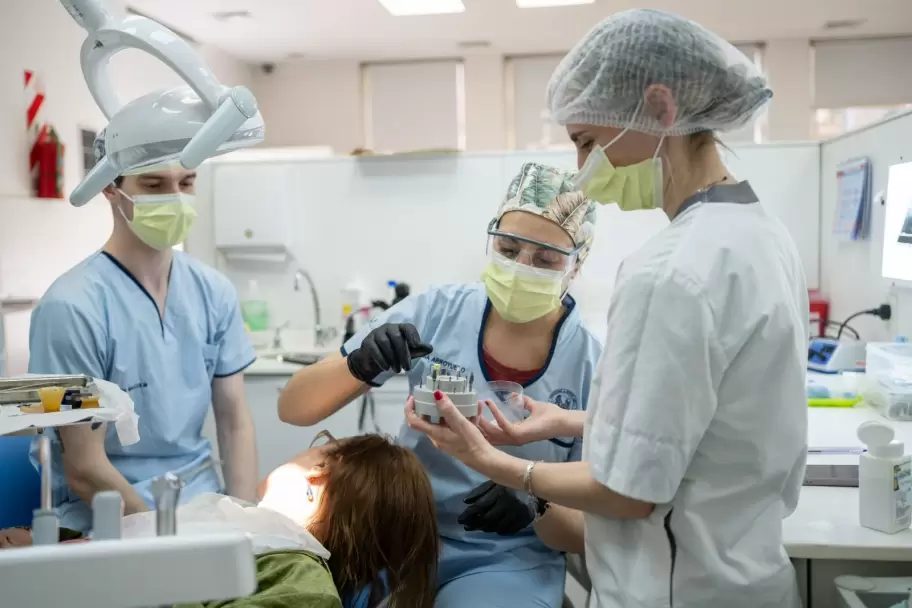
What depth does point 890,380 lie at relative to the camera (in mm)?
2068

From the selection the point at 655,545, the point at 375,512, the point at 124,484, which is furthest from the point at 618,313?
the point at 124,484

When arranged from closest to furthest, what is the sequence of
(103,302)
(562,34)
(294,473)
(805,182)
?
1. (294,473)
2. (103,302)
3. (805,182)
4. (562,34)

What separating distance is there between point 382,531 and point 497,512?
22 centimetres

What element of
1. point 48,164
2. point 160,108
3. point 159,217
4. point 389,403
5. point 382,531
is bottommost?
point 389,403

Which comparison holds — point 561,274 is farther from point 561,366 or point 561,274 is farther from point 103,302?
point 103,302

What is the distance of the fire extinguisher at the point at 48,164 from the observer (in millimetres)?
4039

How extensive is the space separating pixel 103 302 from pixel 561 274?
3.60 ft

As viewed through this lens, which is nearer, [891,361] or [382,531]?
[382,531]

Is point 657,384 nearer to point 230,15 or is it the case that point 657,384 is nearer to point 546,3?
point 546,3

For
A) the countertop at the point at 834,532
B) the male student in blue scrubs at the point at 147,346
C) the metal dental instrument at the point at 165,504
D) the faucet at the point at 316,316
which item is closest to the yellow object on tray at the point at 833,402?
the countertop at the point at 834,532

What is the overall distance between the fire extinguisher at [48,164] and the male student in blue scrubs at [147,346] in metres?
2.47

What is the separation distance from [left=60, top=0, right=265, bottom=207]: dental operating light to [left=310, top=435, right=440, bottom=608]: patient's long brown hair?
0.70m

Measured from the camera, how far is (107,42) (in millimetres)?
1018

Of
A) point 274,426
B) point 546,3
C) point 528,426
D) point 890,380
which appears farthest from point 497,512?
point 546,3
